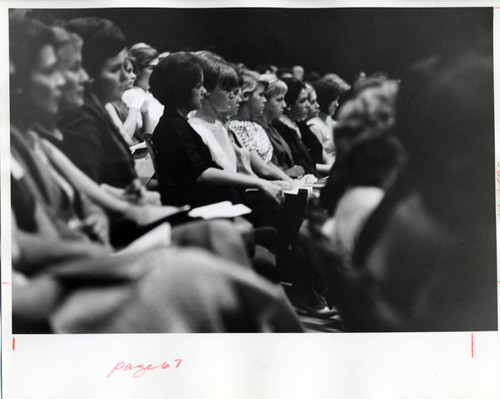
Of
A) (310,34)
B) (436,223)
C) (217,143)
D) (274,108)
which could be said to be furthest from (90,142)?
(436,223)

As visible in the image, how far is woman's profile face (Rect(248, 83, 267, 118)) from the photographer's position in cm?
91

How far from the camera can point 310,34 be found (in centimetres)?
90

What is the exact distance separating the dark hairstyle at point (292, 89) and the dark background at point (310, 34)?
3 centimetres

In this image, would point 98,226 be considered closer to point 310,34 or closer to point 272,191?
point 272,191

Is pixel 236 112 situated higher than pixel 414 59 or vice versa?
pixel 414 59

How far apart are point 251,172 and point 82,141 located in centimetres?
30

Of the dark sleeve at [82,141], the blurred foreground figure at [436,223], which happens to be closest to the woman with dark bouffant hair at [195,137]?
the dark sleeve at [82,141]

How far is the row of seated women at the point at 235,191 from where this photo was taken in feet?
2.92

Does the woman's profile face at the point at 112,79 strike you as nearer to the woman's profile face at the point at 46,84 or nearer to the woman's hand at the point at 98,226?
the woman's profile face at the point at 46,84
